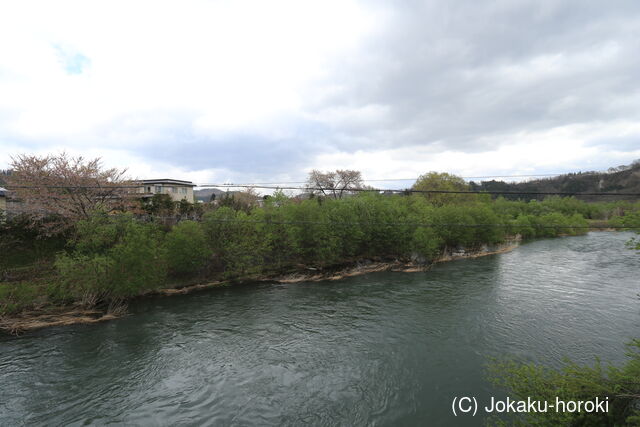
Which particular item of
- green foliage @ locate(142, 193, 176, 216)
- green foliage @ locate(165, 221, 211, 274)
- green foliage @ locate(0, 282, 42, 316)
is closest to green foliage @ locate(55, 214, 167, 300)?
green foliage @ locate(0, 282, 42, 316)

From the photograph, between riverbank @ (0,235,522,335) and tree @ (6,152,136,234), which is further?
tree @ (6,152,136,234)

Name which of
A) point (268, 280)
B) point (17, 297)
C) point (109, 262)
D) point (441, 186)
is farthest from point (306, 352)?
point (441, 186)

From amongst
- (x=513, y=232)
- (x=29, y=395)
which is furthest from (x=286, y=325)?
(x=513, y=232)

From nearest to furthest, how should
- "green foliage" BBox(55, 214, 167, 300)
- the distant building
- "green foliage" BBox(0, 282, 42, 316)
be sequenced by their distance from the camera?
"green foliage" BBox(0, 282, 42, 316)
"green foliage" BBox(55, 214, 167, 300)
the distant building

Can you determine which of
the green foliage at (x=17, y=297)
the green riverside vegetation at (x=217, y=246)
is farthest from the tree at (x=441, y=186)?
the green foliage at (x=17, y=297)

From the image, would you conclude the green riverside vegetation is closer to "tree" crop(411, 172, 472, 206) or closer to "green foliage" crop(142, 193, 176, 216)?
"green foliage" crop(142, 193, 176, 216)

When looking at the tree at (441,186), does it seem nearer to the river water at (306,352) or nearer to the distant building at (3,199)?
the river water at (306,352)

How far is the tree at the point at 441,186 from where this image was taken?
5097 cm

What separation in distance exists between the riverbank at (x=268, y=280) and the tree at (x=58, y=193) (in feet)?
27.0

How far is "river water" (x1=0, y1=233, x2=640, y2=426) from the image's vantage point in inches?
383

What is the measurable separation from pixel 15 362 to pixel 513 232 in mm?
61906

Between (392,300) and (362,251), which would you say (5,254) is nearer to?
(392,300)

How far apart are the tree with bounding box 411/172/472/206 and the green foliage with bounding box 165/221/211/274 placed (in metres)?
37.8

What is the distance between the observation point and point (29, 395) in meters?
10.5
